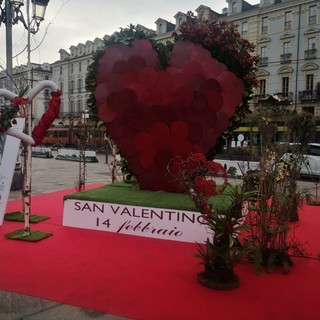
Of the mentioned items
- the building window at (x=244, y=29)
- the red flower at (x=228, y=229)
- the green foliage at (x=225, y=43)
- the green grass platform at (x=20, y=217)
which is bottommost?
the green grass platform at (x=20, y=217)

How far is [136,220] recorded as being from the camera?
232 inches

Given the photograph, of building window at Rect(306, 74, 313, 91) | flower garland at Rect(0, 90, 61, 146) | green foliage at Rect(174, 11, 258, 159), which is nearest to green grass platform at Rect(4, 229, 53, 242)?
flower garland at Rect(0, 90, 61, 146)

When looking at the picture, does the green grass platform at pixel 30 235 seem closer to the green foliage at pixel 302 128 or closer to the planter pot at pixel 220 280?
the planter pot at pixel 220 280

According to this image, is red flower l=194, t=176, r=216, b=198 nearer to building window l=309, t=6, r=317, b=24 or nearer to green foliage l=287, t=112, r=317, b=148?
green foliage l=287, t=112, r=317, b=148

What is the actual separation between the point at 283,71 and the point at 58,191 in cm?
2530

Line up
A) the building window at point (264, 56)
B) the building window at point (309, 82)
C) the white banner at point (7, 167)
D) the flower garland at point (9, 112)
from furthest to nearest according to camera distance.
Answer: the building window at point (264, 56), the building window at point (309, 82), the white banner at point (7, 167), the flower garland at point (9, 112)

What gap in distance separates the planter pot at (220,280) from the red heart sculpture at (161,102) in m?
3.07

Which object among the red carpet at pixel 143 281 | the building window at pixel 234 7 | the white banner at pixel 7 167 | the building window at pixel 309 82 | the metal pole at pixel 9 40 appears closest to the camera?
the red carpet at pixel 143 281

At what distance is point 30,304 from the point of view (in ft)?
11.3

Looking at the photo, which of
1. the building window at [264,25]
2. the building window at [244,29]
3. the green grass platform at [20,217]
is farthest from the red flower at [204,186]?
the building window at [244,29]

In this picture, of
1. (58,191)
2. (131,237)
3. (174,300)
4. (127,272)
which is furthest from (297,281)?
(58,191)

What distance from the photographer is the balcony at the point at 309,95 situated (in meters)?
27.9

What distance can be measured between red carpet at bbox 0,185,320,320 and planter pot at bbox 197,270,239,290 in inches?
2.8

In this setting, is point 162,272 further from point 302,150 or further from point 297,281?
point 302,150
